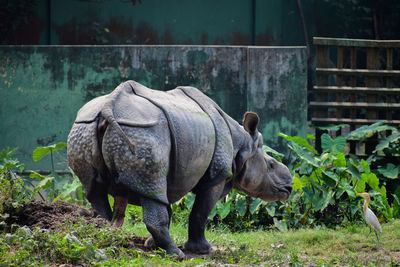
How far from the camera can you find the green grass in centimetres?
477

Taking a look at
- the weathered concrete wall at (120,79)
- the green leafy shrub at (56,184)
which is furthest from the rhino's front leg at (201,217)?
the weathered concrete wall at (120,79)

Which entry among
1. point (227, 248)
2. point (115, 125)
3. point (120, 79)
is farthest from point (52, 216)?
point (120, 79)

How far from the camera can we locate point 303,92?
970 cm

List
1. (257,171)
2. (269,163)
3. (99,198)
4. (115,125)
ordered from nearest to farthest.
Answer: (115,125), (99,198), (257,171), (269,163)

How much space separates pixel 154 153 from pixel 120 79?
14.3 feet

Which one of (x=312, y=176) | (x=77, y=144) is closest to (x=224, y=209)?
(x=312, y=176)

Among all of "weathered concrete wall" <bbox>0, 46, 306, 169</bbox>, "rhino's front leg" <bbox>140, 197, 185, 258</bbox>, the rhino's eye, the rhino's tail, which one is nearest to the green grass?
"rhino's front leg" <bbox>140, 197, 185, 258</bbox>

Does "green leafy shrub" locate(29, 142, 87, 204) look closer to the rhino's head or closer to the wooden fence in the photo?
the rhino's head

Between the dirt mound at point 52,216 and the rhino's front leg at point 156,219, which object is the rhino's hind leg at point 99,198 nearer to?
the dirt mound at point 52,216

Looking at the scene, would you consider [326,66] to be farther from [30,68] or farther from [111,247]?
[111,247]

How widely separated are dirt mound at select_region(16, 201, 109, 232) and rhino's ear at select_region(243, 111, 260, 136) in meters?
Answer: 1.87

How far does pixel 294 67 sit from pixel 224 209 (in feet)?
8.25

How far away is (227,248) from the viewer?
6609 mm

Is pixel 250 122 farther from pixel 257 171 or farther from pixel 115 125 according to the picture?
pixel 115 125
